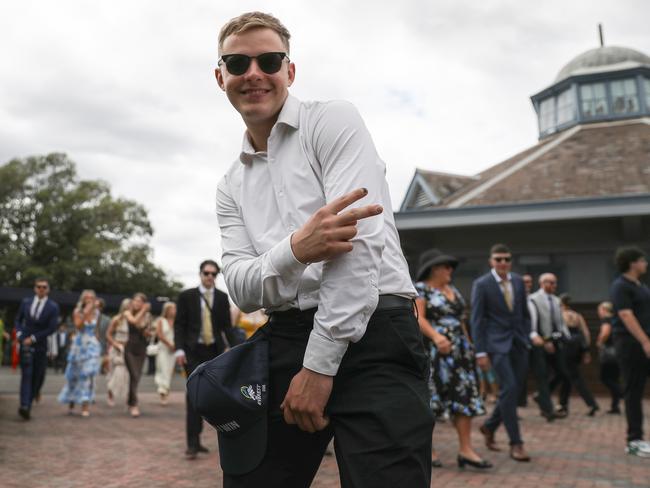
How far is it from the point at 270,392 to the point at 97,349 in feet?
31.4

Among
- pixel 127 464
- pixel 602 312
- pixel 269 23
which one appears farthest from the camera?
pixel 602 312

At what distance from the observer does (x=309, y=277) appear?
74.4 inches

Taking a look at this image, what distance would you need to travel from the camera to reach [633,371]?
21.6 ft

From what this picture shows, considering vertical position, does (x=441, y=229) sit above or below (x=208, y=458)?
above

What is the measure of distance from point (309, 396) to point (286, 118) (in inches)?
33.1

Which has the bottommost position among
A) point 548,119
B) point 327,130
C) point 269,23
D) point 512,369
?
point 512,369

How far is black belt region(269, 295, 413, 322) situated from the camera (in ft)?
6.26

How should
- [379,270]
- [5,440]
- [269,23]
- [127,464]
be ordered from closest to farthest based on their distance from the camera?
[379,270] < [269,23] < [127,464] < [5,440]

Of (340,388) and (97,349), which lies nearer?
(340,388)

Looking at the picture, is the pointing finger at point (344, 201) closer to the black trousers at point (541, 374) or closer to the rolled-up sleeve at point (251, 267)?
the rolled-up sleeve at point (251, 267)

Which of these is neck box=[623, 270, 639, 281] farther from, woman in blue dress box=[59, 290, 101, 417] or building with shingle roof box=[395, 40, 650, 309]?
building with shingle roof box=[395, 40, 650, 309]

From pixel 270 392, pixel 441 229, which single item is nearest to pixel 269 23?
pixel 270 392

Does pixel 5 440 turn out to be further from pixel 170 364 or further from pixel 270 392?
pixel 270 392

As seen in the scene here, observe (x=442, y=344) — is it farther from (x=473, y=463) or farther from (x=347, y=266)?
(x=347, y=266)
